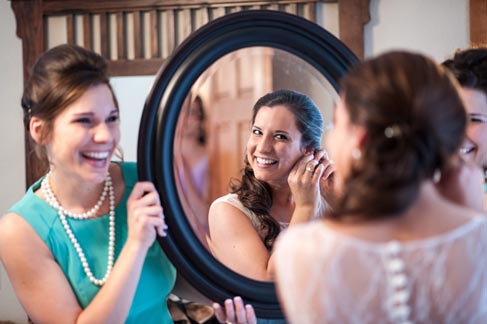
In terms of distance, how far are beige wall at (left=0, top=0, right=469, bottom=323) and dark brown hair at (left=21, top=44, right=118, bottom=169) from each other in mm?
1025

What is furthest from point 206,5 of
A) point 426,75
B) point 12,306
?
point 426,75

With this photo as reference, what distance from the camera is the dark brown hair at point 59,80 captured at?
2.75ft

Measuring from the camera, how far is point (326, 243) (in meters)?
0.62

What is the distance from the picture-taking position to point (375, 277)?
623mm

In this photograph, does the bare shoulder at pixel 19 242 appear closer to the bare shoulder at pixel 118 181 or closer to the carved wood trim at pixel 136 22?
the bare shoulder at pixel 118 181

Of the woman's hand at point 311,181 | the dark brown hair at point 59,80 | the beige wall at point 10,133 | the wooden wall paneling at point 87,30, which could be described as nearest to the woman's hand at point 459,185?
the woman's hand at point 311,181

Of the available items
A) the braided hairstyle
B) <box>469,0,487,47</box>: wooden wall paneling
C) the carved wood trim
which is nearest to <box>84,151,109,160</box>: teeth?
the braided hairstyle

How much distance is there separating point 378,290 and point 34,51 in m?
1.60

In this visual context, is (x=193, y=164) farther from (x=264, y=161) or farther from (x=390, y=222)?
(x=390, y=222)

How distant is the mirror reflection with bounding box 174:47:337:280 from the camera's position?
95 cm

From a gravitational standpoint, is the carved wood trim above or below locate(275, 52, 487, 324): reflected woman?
above

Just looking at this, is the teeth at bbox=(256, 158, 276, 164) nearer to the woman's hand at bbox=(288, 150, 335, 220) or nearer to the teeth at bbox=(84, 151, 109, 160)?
the woman's hand at bbox=(288, 150, 335, 220)

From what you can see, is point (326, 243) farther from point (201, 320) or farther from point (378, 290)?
point (201, 320)

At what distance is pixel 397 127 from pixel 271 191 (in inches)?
15.1
